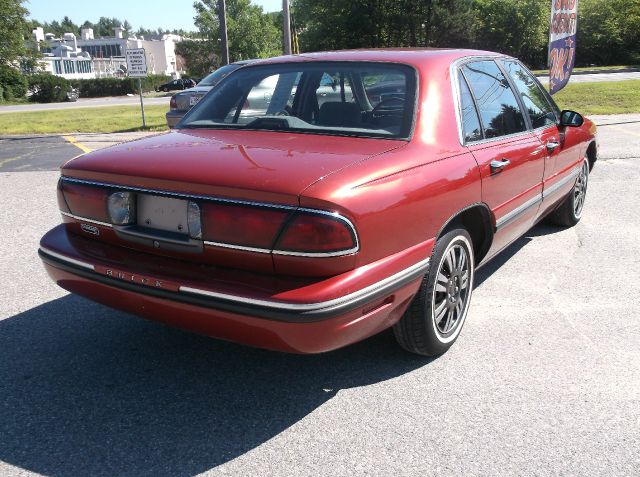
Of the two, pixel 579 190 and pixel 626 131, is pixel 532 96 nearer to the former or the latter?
pixel 579 190

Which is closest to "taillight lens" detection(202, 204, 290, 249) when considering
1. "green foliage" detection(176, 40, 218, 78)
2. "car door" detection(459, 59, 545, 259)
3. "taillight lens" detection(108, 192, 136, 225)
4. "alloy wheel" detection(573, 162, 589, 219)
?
"taillight lens" detection(108, 192, 136, 225)

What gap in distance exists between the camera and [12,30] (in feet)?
153

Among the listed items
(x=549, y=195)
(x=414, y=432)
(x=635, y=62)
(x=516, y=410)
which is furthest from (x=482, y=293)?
(x=635, y=62)

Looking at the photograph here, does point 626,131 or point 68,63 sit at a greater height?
point 68,63

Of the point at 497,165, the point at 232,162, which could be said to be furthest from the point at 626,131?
the point at 232,162

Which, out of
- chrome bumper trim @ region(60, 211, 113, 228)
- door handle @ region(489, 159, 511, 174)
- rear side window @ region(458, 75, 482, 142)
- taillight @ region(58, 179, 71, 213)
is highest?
rear side window @ region(458, 75, 482, 142)

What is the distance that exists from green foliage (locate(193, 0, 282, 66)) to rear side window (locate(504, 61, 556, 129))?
56.4m

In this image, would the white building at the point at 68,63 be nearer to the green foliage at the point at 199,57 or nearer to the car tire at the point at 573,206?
the green foliage at the point at 199,57

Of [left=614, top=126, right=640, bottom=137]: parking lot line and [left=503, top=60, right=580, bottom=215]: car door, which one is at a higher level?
[left=503, top=60, right=580, bottom=215]: car door

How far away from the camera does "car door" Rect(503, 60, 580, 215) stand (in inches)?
175

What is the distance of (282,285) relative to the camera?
2549 millimetres

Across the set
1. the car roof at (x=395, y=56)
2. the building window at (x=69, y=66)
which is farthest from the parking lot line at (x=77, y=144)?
the building window at (x=69, y=66)

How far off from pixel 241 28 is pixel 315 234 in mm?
60567

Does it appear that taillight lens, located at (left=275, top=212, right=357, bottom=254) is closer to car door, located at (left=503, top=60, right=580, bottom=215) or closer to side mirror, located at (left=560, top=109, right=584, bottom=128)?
car door, located at (left=503, top=60, right=580, bottom=215)
